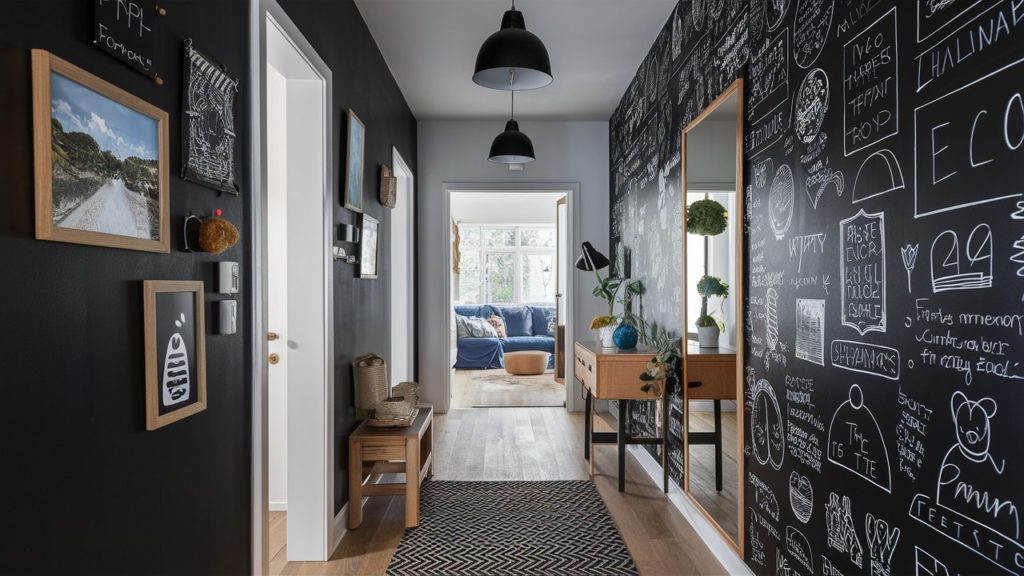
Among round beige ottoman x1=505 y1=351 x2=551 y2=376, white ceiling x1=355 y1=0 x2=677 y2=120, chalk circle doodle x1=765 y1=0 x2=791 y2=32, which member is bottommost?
round beige ottoman x1=505 y1=351 x2=551 y2=376

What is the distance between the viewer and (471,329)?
900 cm

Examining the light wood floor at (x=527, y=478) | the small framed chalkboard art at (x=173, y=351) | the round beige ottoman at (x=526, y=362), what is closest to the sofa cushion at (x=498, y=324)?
the round beige ottoman at (x=526, y=362)

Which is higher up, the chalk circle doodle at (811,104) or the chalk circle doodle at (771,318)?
the chalk circle doodle at (811,104)

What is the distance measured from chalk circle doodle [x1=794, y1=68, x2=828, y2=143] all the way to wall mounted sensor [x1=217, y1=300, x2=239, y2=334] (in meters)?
1.81

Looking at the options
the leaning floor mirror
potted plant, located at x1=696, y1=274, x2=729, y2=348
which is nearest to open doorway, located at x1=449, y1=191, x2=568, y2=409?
the leaning floor mirror

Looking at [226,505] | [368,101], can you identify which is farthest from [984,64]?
[368,101]

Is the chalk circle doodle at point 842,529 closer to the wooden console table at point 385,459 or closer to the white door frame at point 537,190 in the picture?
the wooden console table at point 385,459

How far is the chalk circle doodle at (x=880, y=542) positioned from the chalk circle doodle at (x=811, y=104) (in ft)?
3.66

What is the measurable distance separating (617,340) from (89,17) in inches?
125

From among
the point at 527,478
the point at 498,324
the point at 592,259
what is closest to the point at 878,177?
the point at 527,478

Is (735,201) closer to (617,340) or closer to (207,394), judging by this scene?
(617,340)

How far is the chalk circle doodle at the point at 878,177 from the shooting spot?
1.52 metres

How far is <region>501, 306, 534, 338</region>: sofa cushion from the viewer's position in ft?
31.2

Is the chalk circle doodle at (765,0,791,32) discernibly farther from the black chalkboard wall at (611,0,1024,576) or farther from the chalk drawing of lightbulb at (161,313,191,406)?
the chalk drawing of lightbulb at (161,313,191,406)
